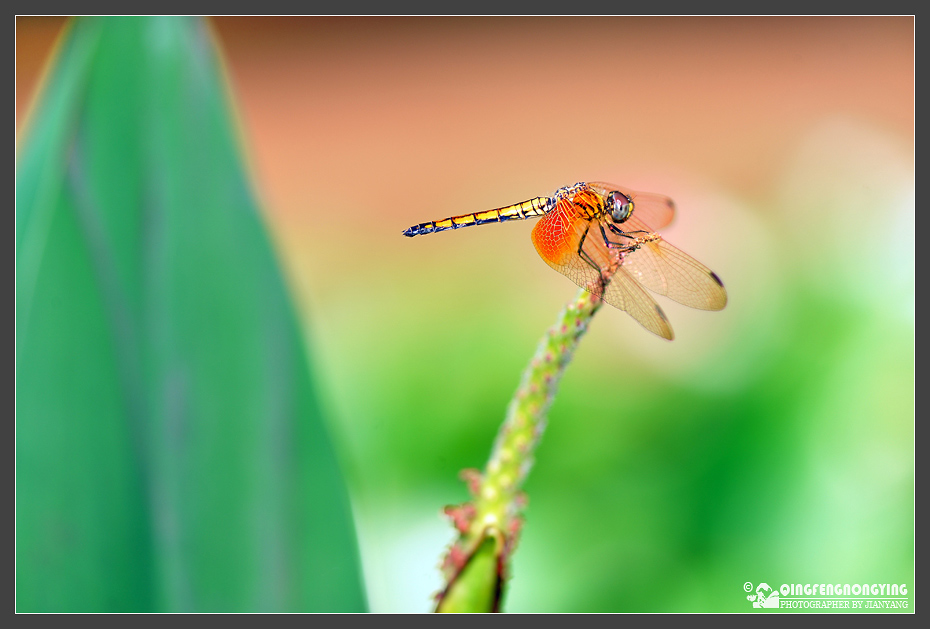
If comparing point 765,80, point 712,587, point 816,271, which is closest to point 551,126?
A: point 765,80

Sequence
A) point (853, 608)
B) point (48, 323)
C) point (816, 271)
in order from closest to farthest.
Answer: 1. point (48, 323)
2. point (853, 608)
3. point (816, 271)

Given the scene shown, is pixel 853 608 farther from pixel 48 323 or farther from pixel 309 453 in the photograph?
pixel 48 323

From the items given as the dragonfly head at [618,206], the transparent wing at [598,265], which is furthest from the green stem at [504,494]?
the dragonfly head at [618,206]

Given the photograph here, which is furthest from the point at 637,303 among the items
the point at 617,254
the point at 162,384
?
the point at 162,384

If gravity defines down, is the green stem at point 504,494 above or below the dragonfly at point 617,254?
below

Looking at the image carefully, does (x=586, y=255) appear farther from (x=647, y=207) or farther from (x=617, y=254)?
(x=647, y=207)

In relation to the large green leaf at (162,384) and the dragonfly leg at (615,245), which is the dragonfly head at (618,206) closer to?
the dragonfly leg at (615,245)
